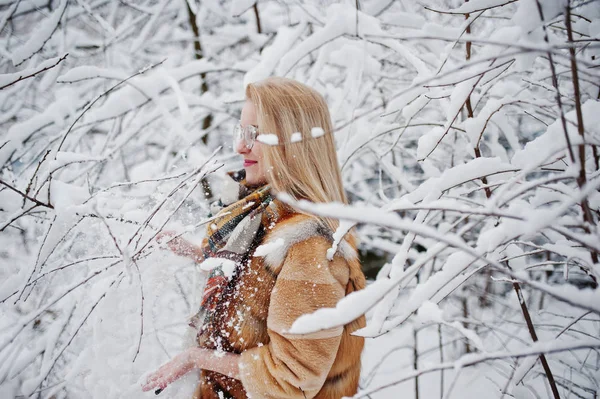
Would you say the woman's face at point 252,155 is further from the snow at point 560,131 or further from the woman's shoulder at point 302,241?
the snow at point 560,131

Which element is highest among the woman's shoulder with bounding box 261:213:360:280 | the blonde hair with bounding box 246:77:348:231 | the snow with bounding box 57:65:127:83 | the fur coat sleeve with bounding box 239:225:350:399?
the snow with bounding box 57:65:127:83

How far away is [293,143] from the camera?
3.81ft

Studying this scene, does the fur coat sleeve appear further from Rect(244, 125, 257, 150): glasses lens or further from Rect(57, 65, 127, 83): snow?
Rect(57, 65, 127, 83): snow

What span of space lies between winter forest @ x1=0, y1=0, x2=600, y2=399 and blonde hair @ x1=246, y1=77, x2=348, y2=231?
0.25m

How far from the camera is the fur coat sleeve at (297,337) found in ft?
3.25

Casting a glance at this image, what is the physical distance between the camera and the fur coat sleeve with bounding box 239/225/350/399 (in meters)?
0.99

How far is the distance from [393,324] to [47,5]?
8.85 feet

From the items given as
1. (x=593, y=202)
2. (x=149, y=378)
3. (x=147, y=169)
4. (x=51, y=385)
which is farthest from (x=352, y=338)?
(x=147, y=169)

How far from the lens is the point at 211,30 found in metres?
3.17

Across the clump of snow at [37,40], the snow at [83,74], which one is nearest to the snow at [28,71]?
the clump of snow at [37,40]

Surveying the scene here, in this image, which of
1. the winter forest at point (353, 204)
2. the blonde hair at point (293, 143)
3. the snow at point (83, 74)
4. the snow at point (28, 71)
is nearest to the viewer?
the winter forest at point (353, 204)

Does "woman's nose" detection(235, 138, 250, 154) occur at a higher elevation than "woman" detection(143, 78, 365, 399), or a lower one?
higher

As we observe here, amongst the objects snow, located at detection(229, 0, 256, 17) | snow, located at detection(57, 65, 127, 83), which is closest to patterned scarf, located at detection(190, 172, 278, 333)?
snow, located at detection(57, 65, 127, 83)

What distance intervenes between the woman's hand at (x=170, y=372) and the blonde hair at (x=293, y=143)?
63 cm
